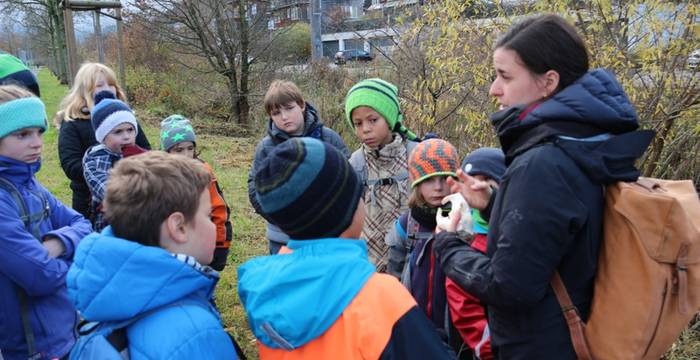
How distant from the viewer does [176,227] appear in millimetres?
1555

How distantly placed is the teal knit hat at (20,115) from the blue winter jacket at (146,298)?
3.75 feet

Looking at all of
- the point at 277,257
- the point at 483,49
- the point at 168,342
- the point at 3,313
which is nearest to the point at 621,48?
the point at 483,49

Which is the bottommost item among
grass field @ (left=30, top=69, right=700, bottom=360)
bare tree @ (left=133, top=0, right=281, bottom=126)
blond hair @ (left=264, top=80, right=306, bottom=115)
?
grass field @ (left=30, top=69, right=700, bottom=360)

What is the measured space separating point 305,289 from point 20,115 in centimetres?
173

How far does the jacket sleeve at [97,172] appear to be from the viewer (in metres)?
3.11

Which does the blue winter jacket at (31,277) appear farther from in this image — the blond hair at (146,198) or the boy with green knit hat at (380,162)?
the boy with green knit hat at (380,162)

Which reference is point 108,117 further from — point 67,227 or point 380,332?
point 380,332

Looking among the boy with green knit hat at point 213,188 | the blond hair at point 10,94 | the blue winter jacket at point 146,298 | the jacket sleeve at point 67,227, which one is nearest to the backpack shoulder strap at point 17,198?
the jacket sleeve at point 67,227

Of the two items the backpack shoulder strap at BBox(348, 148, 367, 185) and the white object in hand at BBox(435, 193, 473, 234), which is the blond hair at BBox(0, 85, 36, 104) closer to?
the backpack shoulder strap at BBox(348, 148, 367, 185)

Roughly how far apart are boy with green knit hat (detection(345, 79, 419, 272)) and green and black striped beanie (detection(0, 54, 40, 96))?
7.25 ft

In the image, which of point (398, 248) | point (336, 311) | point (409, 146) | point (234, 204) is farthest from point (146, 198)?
point (234, 204)

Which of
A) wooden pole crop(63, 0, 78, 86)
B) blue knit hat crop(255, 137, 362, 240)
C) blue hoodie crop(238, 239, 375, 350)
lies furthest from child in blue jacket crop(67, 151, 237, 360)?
wooden pole crop(63, 0, 78, 86)

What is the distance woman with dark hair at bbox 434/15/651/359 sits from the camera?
1.50m

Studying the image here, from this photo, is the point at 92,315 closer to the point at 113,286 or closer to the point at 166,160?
the point at 113,286
